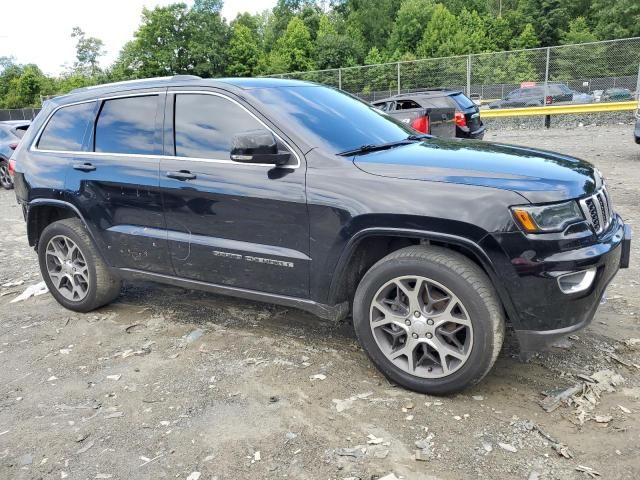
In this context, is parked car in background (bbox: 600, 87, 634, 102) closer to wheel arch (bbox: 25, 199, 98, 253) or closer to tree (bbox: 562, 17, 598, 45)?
wheel arch (bbox: 25, 199, 98, 253)

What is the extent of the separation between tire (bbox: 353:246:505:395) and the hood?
0.44 m

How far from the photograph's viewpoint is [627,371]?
3430 mm

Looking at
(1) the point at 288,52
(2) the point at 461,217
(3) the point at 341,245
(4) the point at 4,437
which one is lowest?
(4) the point at 4,437

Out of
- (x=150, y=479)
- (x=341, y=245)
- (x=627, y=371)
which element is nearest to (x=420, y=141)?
(x=341, y=245)

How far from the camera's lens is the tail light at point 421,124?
975cm

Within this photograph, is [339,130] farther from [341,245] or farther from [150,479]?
[150,479]

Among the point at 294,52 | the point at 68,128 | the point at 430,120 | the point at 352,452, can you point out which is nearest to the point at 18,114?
the point at 294,52

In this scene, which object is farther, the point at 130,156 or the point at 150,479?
the point at 130,156

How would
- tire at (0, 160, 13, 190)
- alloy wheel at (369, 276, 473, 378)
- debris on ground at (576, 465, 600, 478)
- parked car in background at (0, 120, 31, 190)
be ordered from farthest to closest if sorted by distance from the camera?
tire at (0, 160, 13, 190) → parked car in background at (0, 120, 31, 190) → alloy wheel at (369, 276, 473, 378) → debris on ground at (576, 465, 600, 478)

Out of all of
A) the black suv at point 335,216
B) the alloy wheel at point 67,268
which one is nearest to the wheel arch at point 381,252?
the black suv at point 335,216

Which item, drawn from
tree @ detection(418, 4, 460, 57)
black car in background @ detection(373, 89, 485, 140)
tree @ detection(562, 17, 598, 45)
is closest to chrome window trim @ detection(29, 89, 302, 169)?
black car in background @ detection(373, 89, 485, 140)

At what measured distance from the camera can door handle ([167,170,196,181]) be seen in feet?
12.6

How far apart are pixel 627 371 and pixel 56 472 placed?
3.29 metres

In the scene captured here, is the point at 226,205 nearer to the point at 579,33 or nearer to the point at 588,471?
the point at 588,471
